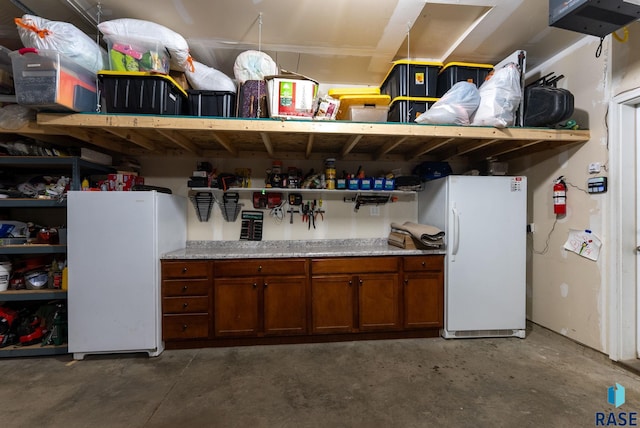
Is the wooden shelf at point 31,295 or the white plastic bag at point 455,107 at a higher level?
the white plastic bag at point 455,107

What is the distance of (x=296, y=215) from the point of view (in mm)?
3240

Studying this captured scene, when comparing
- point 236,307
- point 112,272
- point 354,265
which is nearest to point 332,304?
point 354,265

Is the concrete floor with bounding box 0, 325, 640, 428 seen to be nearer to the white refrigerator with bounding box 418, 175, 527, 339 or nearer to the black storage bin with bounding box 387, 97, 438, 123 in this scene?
the white refrigerator with bounding box 418, 175, 527, 339

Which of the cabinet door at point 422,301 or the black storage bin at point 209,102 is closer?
the black storage bin at point 209,102

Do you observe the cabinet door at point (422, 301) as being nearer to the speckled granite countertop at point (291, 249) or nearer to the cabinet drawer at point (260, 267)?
the speckled granite countertop at point (291, 249)

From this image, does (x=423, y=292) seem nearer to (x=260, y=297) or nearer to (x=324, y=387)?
(x=324, y=387)

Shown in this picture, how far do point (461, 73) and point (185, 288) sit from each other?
11.3 ft

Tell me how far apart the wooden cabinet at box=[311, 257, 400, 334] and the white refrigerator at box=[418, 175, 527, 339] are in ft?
1.97

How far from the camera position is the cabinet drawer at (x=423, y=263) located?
2.70 metres

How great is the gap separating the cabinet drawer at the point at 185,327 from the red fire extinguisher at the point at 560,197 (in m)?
3.65

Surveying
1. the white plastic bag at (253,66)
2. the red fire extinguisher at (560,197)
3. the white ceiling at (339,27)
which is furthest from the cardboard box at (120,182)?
the red fire extinguisher at (560,197)

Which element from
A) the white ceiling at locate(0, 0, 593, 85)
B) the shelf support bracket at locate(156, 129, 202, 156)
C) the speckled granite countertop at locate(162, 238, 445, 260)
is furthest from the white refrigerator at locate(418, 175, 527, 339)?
the shelf support bracket at locate(156, 129, 202, 156)

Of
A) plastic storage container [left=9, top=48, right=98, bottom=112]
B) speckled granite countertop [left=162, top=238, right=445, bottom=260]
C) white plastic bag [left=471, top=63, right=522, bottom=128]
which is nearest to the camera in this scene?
plastic storage container [left=9, top=48, right=98, bottom=112]

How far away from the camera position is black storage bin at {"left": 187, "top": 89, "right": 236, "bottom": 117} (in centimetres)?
234
